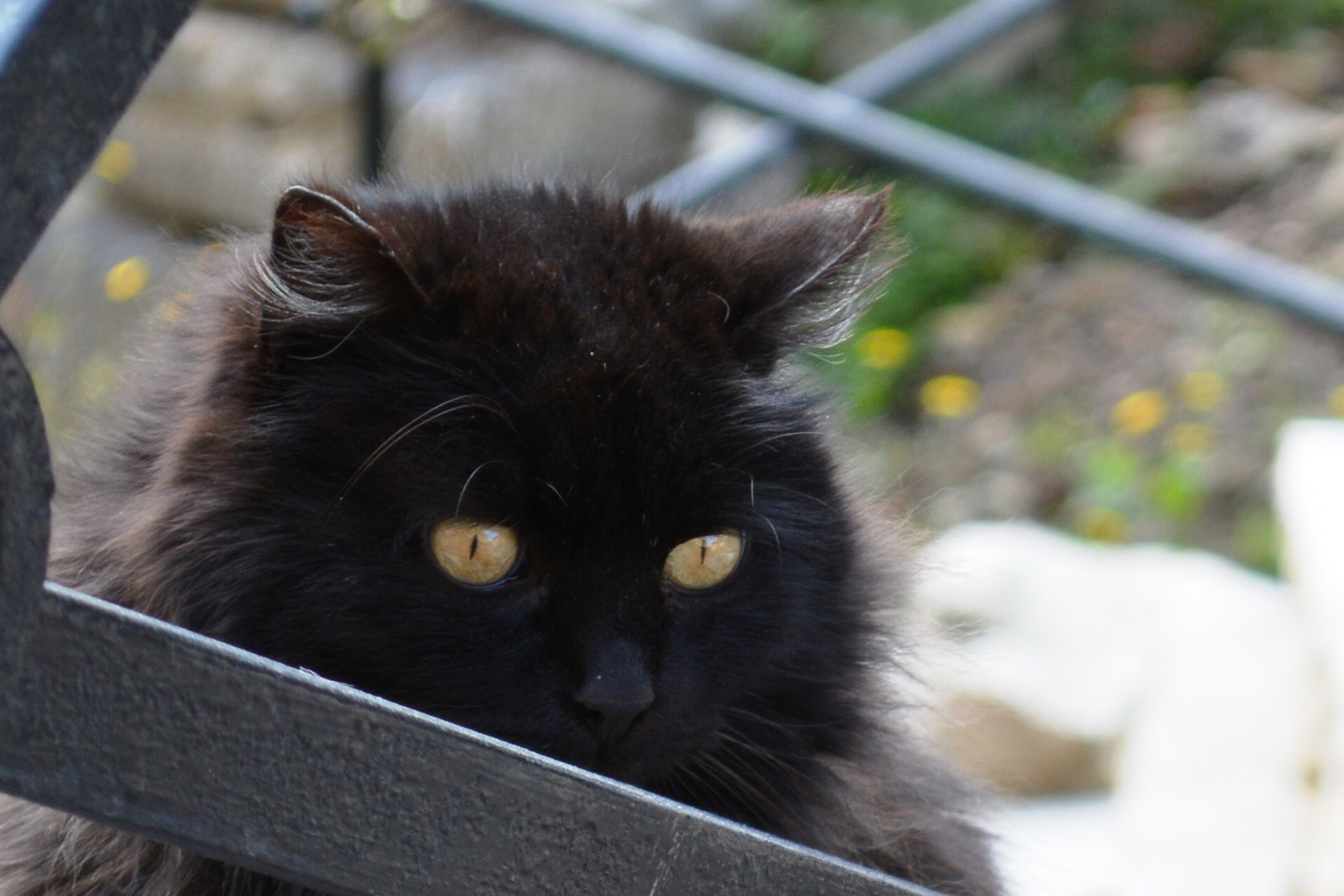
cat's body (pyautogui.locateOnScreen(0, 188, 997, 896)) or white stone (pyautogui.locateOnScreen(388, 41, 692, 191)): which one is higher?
cat's body (pyautogui.locateOnScreen(0, 188, 997, 896))

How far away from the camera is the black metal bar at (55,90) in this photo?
0.64 meters

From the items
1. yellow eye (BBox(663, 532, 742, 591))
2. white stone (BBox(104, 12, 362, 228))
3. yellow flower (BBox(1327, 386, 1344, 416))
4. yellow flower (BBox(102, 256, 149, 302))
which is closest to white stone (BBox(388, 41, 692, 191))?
white stone (BBox(104, 12, 362, 228))

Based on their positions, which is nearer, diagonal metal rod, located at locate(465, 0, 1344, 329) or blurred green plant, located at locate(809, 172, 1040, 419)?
diagonal metal rod, located at locate(465, 0, 1344, 329)

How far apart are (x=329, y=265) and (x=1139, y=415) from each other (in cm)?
337

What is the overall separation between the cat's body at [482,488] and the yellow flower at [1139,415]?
9.64 feet

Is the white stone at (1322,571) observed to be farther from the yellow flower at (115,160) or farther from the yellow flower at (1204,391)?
the yellow flower at (115,160)

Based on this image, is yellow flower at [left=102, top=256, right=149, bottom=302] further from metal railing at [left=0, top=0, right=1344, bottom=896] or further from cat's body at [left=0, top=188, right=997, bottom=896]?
metal railing at [left=0, top=0, right=1344, bottom=896]

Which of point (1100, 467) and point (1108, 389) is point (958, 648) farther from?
point (1108, 389)

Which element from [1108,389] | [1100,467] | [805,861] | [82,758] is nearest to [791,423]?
[805,861]

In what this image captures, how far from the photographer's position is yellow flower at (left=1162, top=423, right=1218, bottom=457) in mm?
4031

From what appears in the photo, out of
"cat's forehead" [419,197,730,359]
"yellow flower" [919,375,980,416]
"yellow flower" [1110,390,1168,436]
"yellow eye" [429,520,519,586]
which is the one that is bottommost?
"yellow flower" [919,375,980,416]

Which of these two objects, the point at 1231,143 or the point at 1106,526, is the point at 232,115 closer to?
the point at 1106,526

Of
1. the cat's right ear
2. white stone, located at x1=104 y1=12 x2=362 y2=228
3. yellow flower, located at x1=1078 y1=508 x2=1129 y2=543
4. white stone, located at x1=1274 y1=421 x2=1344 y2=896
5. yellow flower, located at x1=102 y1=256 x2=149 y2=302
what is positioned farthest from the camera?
white stone, located at x1=104 y1=12 x2=362 y2=228

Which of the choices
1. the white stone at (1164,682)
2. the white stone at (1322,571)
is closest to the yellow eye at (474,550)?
the white stone at (1164,682)
